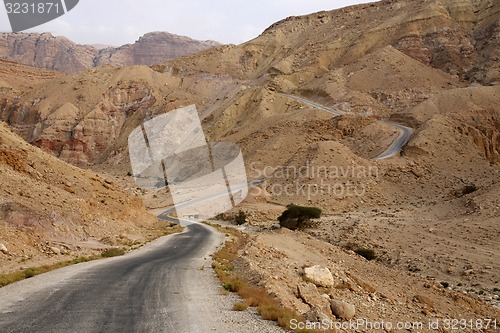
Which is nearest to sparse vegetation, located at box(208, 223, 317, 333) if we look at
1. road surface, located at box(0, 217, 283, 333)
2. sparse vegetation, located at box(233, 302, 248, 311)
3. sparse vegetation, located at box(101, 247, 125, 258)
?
sparse vegetation, located at box(233, 302, 248, 311)

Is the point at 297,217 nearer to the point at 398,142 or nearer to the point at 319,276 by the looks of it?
the point at 319,276

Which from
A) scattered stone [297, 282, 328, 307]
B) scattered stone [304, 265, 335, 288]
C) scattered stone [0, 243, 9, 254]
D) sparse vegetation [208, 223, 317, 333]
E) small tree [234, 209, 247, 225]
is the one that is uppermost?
scattered stone [0, 243, 9, 254]

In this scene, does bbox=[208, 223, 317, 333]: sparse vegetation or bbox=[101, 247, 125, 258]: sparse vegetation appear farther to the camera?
bbox=[101, 247, 125, 258]: sparse vegetation

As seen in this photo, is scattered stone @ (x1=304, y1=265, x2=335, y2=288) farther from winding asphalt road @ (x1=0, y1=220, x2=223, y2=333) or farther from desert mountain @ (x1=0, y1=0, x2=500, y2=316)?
desert mountain @ (x1=0, y1=0, x2=500, y2=316)

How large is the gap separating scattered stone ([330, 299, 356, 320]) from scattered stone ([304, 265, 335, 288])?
2.38 m

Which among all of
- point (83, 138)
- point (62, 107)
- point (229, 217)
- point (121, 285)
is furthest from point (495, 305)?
point (62, 107)

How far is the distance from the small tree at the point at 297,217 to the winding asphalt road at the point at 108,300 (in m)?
18.8

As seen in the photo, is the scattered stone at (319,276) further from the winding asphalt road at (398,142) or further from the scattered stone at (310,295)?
the winding asphalt road at (398,142)

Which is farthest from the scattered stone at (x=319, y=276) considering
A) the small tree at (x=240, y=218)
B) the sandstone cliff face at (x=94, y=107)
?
the sandstone cliff face at (x=94, y=107)

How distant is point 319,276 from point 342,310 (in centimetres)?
308

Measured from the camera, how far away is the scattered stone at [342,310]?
12134mm

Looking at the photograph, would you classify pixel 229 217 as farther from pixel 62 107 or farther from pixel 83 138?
pixel 62 107

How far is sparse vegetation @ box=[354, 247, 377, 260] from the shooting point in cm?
2488

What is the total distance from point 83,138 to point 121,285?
87.8 meters
